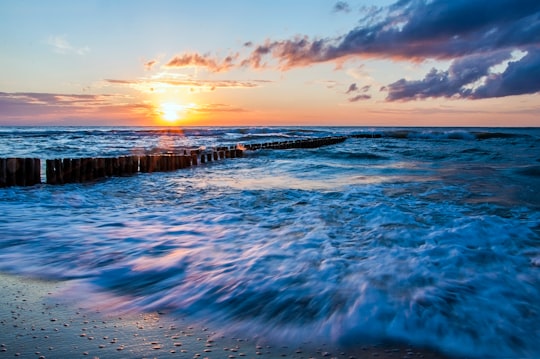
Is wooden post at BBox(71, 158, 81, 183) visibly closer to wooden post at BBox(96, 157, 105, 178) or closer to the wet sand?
wooden post at BBox(96, 157, 105, 178)

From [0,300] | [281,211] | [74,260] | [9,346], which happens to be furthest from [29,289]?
[281,211]

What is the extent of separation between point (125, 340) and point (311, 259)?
2344mm

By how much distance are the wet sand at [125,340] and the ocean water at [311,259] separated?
17 cm

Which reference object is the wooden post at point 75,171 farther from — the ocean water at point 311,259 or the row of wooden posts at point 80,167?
the ocean water at point 311,259

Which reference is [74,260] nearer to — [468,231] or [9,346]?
[9,346]

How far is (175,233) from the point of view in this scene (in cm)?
579

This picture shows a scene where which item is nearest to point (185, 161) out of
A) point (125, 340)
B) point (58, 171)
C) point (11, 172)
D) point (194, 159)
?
point (194, 159)

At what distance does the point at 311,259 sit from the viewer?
4.54 m

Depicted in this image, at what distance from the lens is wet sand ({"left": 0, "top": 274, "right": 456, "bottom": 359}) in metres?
2.48

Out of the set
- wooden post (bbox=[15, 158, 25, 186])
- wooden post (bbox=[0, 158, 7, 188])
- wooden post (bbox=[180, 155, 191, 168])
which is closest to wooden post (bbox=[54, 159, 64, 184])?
wooden post (bbox=[15, 158, 25, 186])

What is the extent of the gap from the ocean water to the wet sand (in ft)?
0.57

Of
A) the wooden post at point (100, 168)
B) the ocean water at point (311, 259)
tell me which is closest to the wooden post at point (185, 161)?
the wooden post at point (100, 168)

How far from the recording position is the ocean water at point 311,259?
3035 millimetres

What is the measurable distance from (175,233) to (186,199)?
10.5 feet
